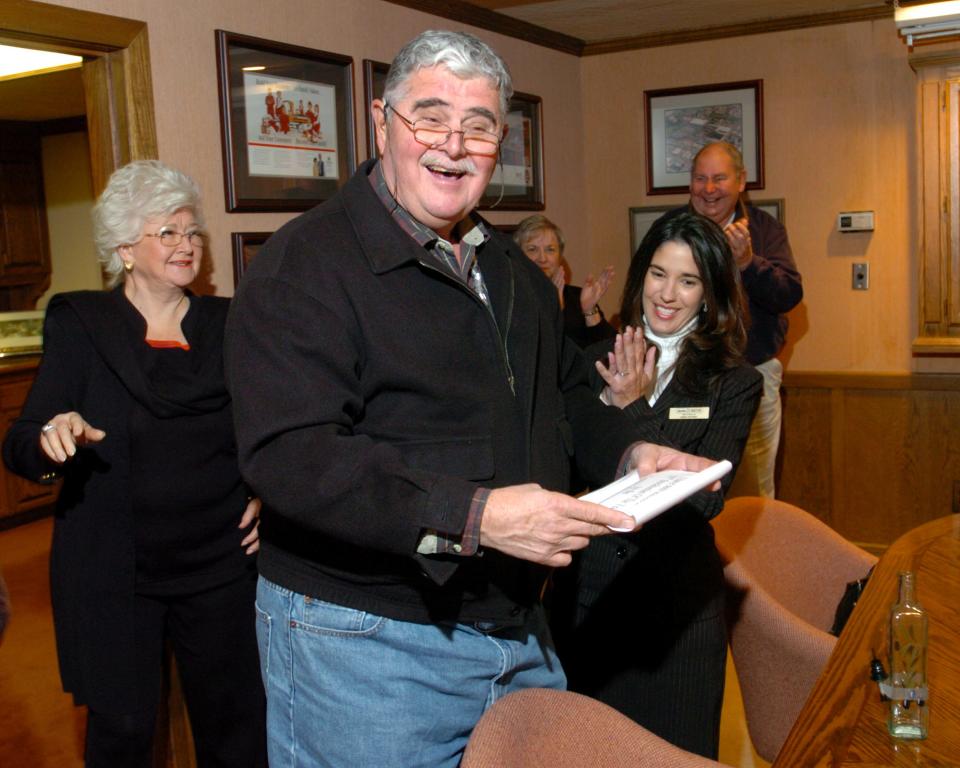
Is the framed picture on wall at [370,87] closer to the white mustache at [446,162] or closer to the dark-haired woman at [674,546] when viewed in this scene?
the dark-haired woman at [674,546]

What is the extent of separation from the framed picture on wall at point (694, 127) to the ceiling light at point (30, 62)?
10.1 feet

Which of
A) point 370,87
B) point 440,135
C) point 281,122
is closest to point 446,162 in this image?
point 440,135

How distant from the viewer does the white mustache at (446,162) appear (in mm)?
1544

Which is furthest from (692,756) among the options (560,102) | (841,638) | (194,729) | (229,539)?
(560,102)

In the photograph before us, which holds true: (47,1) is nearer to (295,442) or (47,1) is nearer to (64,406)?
(64,406)

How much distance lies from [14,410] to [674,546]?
5.05 metres

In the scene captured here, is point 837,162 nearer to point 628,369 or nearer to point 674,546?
point 628,369

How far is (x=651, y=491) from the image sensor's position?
147 centimetres

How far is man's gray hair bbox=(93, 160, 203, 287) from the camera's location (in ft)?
8.25

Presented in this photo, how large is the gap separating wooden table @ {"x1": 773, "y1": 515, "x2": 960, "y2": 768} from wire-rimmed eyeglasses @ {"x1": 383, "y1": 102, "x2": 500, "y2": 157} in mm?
1000

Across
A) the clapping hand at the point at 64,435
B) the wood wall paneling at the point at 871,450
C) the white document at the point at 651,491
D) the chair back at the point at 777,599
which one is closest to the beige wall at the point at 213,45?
the clapping hand at the point at 64,435

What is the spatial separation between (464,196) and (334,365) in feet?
1.20

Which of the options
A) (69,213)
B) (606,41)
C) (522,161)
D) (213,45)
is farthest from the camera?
(69,213)

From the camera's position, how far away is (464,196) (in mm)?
1581
